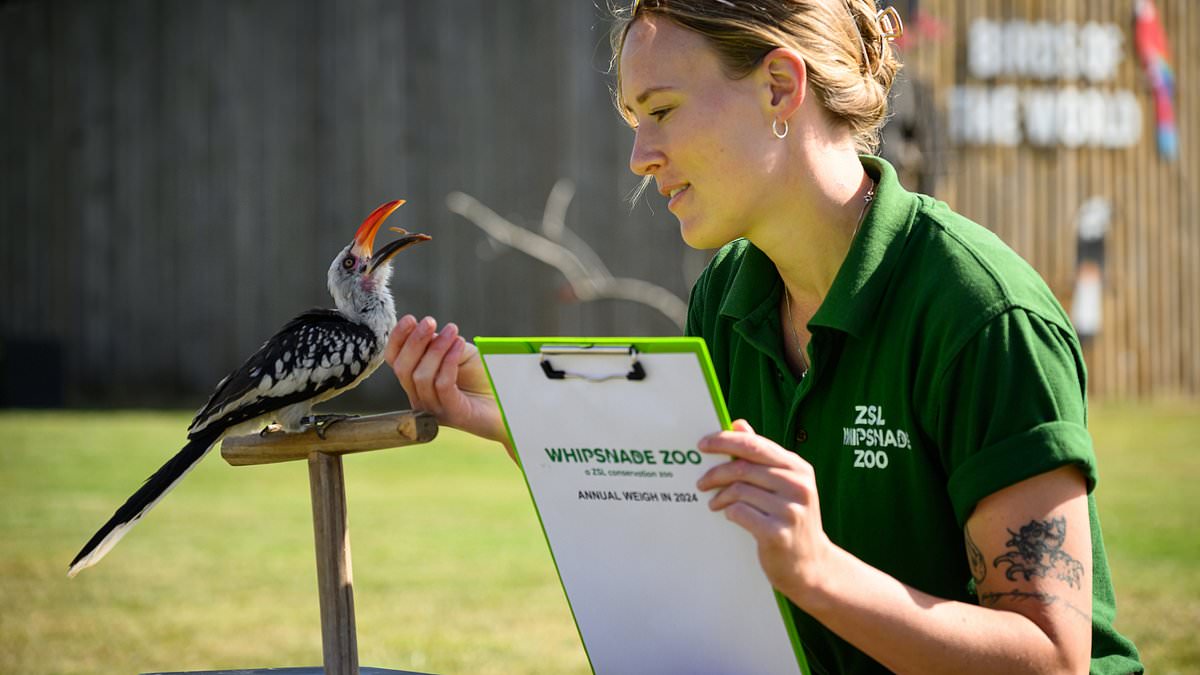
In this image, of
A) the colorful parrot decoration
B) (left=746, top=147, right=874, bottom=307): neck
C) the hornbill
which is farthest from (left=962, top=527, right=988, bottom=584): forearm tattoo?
the colorful parrot decoration

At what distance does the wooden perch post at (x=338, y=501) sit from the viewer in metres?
2.20

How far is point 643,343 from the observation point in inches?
64.4

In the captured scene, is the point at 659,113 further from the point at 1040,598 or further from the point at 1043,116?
the point at 1043,116

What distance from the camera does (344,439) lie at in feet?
7.42

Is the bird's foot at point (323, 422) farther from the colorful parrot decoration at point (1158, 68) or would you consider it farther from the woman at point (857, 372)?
the colorful parrot decoration at point (1158, 68)

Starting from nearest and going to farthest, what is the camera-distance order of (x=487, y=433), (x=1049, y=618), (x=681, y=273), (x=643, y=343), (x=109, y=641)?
(x=643, y=343)
(x=1049, y=618)
(x=487, y=433)
(x=109, y=641)
(x=681, y=273)

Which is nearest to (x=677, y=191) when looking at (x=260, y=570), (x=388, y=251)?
(x=388, y=251)

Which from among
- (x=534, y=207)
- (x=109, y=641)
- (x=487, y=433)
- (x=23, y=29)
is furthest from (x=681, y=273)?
(x=487, y=433)

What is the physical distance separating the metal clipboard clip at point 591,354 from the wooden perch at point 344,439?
456 millimetres

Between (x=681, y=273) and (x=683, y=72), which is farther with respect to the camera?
(x=681, y=273)

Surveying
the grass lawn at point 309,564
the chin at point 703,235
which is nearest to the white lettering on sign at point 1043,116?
the grass lawn at point 309,564

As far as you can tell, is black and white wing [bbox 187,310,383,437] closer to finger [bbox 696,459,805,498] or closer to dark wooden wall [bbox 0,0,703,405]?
finger [bbox 696,459,805,498]

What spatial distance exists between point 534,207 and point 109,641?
34.8 ft

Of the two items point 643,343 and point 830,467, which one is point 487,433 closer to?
point 830,467
